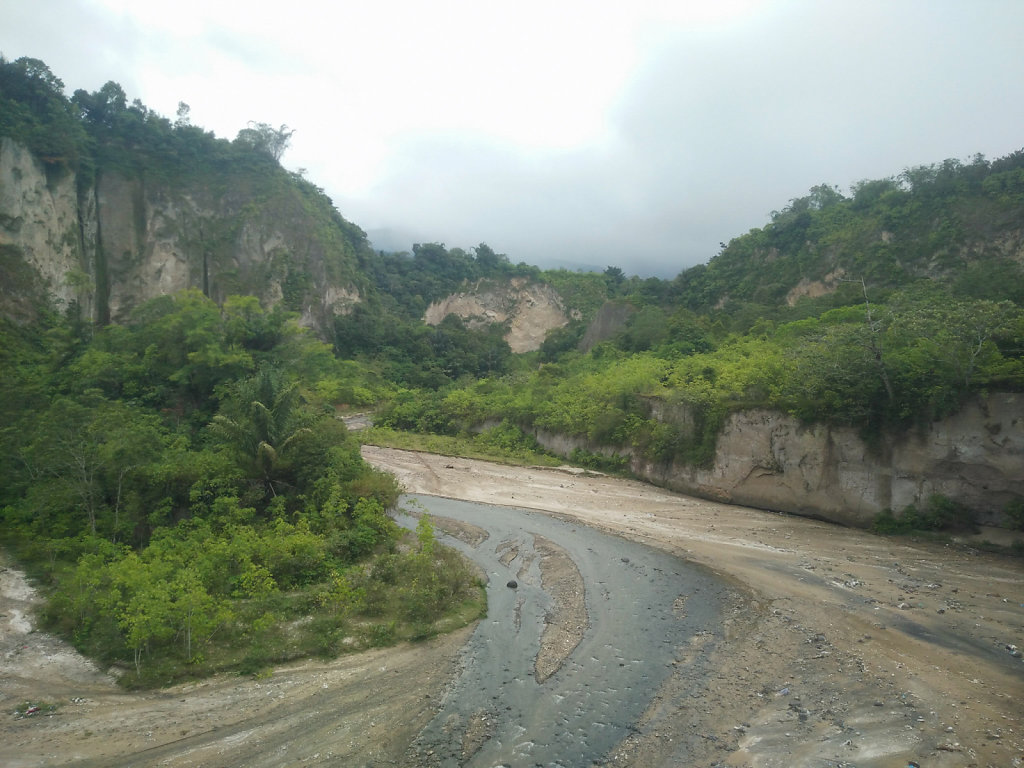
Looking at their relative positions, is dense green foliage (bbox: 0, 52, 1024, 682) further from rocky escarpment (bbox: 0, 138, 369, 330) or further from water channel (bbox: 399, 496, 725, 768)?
water channel (bbox: 399, 496, 725, 768)

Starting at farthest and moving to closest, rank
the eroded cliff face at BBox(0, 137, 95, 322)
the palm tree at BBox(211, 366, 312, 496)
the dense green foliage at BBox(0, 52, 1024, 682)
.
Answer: the eroded cliff face at BBox(0, 137, 95, 322), the palm tree at BBox(211, 366, 312, 496), the dense green foliage at BBox(0, 52, 1024, 682)

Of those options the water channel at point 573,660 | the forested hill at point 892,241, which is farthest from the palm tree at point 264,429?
the forested hill at point 892,241

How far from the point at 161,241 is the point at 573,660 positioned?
6216 centimetres

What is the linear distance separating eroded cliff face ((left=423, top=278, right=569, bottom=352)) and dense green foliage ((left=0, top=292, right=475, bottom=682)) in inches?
1908

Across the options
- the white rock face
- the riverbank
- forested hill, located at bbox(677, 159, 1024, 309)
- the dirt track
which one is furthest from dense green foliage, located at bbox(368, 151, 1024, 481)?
the white rock face

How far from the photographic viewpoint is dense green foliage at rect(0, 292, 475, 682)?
12570mm

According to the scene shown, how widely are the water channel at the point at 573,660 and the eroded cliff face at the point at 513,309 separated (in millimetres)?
58500

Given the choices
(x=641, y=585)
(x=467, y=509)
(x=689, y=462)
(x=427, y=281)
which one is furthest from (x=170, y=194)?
(x=641, y=585)

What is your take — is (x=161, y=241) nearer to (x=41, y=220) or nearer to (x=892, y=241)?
(x=41, y=220)

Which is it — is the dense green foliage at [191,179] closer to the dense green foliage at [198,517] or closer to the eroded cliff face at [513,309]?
the eroded cliff face at [513,309]

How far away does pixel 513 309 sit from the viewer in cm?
7981

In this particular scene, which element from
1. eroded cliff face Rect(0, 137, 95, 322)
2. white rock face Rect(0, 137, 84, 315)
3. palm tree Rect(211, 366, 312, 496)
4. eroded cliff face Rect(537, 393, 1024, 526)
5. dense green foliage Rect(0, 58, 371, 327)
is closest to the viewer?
eroded cliff face Rect(537, 393, 1024, 526)

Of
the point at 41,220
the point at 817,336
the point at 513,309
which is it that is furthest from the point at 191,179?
the point at 817,336

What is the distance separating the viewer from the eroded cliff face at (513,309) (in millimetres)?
78375
